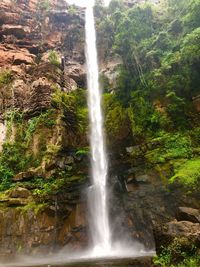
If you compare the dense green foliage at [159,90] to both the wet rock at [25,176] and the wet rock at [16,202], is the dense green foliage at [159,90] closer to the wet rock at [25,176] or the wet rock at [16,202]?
the wet rock at [25,176]

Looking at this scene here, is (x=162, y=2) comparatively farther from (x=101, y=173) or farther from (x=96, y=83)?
(x=101, y=173)

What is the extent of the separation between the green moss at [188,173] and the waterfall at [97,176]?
→ 4.43 metres

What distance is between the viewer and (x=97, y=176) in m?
18.4

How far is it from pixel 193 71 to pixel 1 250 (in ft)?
49.0

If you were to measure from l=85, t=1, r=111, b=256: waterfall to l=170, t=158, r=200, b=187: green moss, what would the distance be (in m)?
4.43

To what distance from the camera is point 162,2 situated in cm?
3100

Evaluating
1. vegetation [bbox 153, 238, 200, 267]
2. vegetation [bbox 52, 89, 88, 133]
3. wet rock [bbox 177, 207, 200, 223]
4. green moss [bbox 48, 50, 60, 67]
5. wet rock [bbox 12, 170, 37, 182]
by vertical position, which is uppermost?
green moss [bbox 48, 50, 60, 67]

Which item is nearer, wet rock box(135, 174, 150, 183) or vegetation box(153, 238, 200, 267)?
vegetation box(153, 238, 200, 267)

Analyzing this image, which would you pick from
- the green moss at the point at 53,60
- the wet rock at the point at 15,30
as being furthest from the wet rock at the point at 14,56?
the green moss at the point at 53,60

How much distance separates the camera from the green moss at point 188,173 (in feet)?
47.9

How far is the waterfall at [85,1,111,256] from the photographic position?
1628cm

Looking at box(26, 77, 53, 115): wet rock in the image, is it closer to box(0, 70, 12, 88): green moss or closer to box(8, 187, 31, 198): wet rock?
box(0, 70, 12, 88): green moss

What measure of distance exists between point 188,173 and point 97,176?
5725 millimetres

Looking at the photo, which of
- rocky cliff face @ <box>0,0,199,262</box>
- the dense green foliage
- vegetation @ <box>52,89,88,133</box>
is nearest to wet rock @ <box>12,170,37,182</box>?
rocky cliff face @ <box>0,0,199,262</box>
